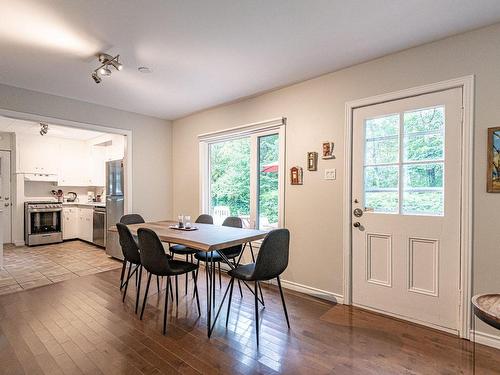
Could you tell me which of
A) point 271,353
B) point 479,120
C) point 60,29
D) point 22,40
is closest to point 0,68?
point 22,40

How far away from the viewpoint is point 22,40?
7.61 ft

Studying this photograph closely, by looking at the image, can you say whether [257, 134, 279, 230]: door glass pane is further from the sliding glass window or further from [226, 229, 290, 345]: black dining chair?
[226, 229, 290, 345]: black dining chair

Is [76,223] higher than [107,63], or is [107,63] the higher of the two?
[107,63]

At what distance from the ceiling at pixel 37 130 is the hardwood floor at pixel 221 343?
3575mm

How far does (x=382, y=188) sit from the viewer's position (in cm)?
Answer: 267

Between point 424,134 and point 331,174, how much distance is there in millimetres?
923

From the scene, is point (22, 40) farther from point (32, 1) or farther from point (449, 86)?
point (449, 86)

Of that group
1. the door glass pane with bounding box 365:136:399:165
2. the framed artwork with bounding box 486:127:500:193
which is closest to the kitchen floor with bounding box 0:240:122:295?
the door glass pane with bounding box 365:136:399:165

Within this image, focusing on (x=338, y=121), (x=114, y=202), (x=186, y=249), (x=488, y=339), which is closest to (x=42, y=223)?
(x=114, y=202)

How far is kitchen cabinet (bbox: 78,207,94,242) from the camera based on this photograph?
592 cm

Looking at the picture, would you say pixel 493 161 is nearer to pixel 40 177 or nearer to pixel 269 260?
pixel 269 260

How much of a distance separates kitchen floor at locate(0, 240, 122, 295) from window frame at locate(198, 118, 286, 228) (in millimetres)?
1924

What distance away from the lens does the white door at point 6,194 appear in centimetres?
577

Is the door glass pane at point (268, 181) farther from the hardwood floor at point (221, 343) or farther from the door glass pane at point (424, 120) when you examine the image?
the door glass pane at point (424, 120)
